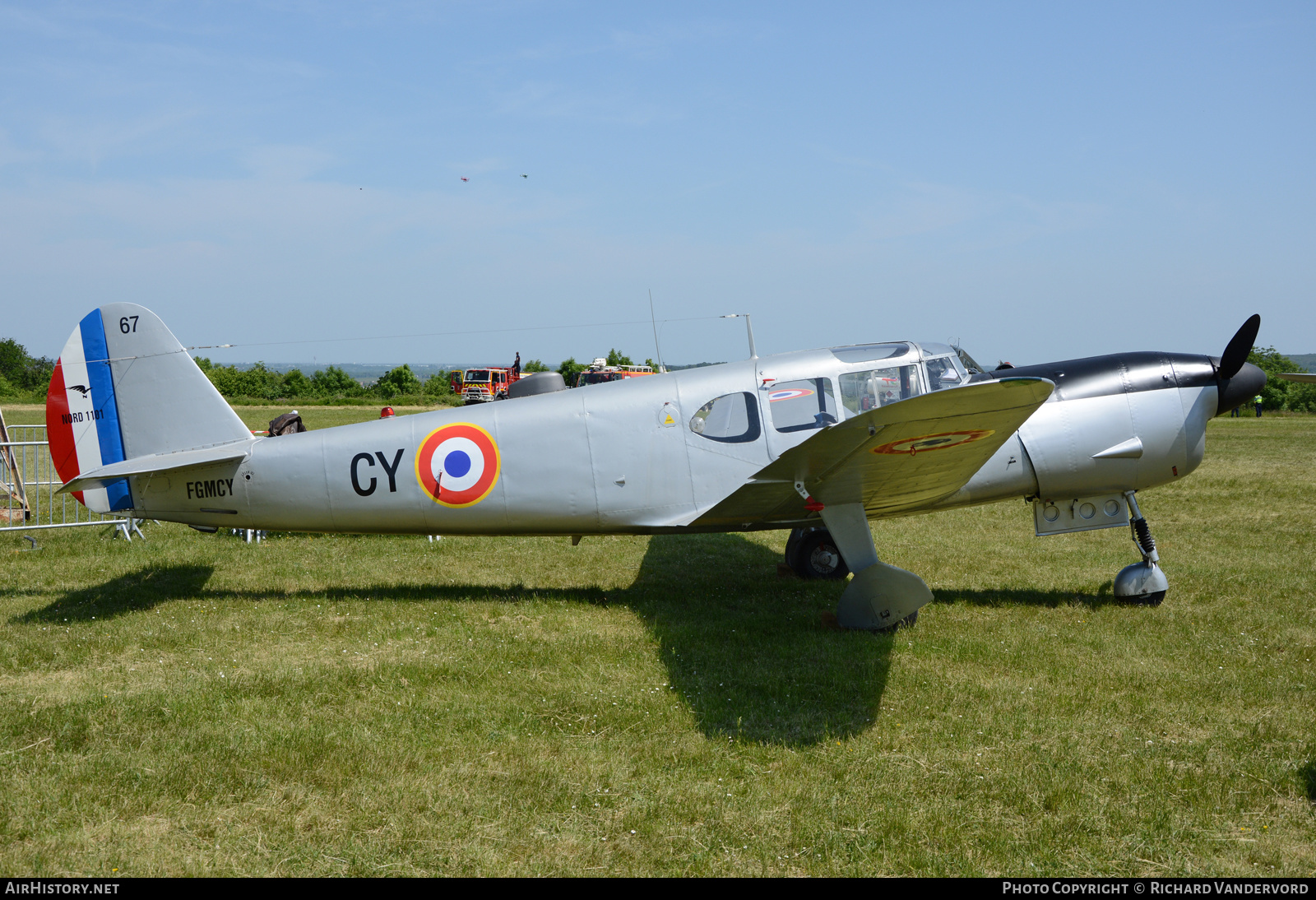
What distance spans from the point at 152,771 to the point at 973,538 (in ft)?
29.0

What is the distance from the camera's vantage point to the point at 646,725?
484 cm

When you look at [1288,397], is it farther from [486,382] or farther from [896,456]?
[896,456]

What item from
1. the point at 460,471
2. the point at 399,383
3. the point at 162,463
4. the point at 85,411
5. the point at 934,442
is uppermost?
the point at 399,383

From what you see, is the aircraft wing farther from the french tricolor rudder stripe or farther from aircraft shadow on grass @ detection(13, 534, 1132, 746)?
the french tricolor rudder stripe

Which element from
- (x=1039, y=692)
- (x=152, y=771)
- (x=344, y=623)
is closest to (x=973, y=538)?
(x=1039, y=692)

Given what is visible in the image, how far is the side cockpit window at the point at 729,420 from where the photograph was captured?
687 cm

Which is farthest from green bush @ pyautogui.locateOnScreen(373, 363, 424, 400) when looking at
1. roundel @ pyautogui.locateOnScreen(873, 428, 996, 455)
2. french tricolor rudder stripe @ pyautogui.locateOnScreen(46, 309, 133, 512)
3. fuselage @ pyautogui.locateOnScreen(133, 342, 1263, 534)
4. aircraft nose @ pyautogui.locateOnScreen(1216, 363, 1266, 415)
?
roundel @ pyautogui.locateOnScreen(873, 428, 996, 455)

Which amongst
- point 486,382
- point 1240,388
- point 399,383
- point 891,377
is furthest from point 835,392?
point 399,383

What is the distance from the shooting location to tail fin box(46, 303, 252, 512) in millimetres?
7363

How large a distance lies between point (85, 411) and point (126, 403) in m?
0.37

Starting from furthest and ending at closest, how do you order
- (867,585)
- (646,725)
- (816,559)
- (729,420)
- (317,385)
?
(317,385) < (816,559) < (729,420) < (867,585) < (646,725)

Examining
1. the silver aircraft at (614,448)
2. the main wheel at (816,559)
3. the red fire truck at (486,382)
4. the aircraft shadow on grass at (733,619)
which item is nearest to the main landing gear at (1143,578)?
the silver aircraft at (614,448)

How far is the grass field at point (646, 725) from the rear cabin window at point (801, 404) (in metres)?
1.62
